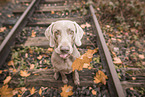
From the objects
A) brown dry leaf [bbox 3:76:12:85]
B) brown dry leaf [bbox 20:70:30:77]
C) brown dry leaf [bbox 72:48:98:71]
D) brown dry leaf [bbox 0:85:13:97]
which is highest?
brown dry leaf [bbox 72:48:98:71]

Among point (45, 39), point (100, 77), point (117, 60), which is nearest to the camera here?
point (100, 77)

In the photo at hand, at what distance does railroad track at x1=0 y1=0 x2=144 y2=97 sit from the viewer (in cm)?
202

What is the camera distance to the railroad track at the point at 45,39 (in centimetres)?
202

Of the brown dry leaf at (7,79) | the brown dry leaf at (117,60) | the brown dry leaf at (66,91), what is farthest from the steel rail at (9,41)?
the brown dry leaf at (117,60)

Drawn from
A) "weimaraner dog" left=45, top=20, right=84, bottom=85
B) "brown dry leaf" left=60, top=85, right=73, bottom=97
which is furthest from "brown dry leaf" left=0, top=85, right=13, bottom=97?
"weimaraner dog" left=45, top=20, right=84, bottom=85

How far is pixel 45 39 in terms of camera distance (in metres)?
3.20

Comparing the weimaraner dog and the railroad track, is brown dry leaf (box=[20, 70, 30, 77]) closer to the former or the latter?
the railroad track

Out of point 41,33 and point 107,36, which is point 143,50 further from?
point 41,33

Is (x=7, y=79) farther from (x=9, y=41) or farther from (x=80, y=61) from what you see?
(x=80, y=61)

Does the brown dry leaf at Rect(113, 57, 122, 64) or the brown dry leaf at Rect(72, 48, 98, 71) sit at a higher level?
the brown dry leaf at Rect(72, 48, 98, 71)

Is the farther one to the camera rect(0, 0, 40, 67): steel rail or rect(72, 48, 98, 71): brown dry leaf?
rect(0, 0, 40, 67): steel rail

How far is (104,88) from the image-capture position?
210 cm

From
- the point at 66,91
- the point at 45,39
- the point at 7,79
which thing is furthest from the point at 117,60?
the point at 7,79

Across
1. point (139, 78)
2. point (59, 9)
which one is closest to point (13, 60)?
point (59, 9)
